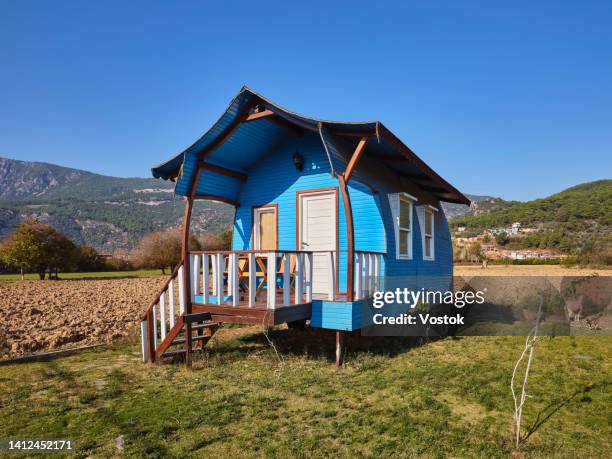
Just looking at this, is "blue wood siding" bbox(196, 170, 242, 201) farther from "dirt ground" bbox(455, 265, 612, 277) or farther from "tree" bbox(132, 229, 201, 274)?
"tree" bbox(132, 229, 201, 274)

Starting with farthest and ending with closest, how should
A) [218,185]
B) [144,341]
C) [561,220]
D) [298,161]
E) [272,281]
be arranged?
[561,220] → [218,185] → [298,161] → [144,341] → [272,281]

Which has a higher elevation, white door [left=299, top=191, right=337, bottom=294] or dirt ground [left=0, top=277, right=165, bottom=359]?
white door [left=299, top=191, right=337, bottom=294]

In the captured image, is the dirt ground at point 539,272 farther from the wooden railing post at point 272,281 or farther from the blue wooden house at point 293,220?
the wooden railing post at point 272,281

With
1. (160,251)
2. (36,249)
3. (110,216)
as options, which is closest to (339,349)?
(36,249)

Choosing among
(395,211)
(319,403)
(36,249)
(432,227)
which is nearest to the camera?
(319,403)

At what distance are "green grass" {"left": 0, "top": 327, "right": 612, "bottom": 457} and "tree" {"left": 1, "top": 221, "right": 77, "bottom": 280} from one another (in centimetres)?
3104

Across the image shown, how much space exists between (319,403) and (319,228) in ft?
14.5

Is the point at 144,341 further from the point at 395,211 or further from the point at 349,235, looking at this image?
the point at 395,211

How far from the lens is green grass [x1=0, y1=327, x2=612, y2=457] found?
424 centimetres

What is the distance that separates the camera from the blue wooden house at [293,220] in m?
7.03

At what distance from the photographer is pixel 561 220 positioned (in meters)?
58.2

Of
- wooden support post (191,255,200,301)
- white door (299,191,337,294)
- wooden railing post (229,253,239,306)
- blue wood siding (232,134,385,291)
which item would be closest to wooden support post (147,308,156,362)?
wooden support post (191,255,200,301)

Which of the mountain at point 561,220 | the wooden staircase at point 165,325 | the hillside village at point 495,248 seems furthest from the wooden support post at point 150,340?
the mountain at point 561,220

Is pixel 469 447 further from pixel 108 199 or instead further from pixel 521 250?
Result: pixel 108 199
